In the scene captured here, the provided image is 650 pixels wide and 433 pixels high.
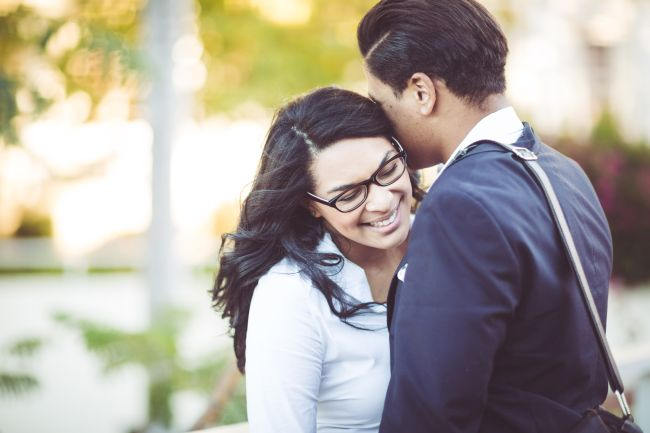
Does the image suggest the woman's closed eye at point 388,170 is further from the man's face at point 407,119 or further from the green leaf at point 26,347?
the green leaf at point 26,347

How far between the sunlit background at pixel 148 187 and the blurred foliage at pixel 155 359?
0.01m

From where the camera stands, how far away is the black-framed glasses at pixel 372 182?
2.20 metres

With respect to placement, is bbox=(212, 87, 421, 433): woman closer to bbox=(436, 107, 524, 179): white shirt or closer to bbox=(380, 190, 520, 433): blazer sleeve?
bbox=(436, 107, 524, 179): white shirt

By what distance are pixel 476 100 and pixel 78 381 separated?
6459 mm

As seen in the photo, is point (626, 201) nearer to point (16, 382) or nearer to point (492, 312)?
point (16, 382)

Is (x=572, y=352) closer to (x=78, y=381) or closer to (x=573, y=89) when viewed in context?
(x=78, y=381)

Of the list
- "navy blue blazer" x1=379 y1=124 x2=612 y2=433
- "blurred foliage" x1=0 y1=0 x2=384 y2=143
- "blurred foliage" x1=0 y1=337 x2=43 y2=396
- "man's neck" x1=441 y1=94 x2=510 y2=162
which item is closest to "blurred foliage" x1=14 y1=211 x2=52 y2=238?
"blurred foliage" x1=0 y1=0 x2=384 y2=143

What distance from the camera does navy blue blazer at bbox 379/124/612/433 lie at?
1567mm

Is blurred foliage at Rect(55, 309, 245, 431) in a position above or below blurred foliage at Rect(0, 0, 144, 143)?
below

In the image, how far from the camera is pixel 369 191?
86.9 inches

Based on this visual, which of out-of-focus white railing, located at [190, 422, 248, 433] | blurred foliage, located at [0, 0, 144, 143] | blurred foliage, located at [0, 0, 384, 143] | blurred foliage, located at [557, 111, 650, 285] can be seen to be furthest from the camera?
blurred foliage, located at [557, 111, 650, 285]

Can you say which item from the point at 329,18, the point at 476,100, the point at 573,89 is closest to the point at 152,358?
the point at 476,100

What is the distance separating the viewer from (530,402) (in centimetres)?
174

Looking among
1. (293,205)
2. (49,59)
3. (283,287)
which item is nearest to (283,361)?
(283,287)
